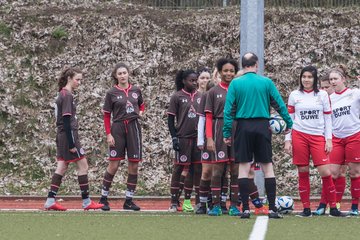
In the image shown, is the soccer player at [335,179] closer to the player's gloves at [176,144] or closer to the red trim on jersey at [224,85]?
the red trim on jersey at [224,85]

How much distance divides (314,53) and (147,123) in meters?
4.84

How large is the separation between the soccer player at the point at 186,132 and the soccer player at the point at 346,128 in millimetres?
2266

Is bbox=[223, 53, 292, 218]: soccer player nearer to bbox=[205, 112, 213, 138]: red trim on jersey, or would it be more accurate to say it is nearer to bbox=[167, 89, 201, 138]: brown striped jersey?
bbox=[205, 112, 213, 138]: red trim on jersey

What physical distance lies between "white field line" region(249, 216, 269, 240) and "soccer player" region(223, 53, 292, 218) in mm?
236

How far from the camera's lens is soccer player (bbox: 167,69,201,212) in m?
15.4

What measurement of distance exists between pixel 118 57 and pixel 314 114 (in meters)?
11.5

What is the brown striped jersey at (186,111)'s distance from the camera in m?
15.4

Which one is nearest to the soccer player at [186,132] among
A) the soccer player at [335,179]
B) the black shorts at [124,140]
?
the black shorts at [124,140]

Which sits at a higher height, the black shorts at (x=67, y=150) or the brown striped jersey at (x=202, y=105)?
the brown striped jersey at (x=202, y=105)

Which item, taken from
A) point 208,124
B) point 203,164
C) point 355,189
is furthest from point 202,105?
point 355,189

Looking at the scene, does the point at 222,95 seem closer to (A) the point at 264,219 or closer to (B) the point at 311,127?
(B) the point at 311,127

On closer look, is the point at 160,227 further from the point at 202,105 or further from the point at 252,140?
the point at 202,105

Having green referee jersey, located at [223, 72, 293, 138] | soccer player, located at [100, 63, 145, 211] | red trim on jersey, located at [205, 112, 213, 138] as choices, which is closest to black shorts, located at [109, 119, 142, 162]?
soccer player, located at [100, 63, 145, 211]

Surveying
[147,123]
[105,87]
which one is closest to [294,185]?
[147,123]
